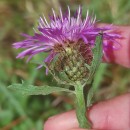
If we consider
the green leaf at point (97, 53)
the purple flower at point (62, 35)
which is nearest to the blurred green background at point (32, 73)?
the purple flower at point (62, 35)

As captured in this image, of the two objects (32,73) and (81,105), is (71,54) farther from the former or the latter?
(32,73)

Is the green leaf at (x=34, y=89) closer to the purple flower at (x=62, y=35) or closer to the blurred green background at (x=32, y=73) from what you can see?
the purple flower at (x=62, y=35)

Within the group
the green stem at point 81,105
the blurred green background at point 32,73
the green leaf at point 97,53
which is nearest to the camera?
the green leaf at point 97,53

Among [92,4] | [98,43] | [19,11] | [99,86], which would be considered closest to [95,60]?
[98,43]

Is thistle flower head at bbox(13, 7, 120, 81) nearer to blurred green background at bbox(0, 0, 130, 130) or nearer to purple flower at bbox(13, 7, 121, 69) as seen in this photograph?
purple flower at bbox(13, 7, 121, 69)

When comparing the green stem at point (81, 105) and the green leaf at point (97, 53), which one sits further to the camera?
the green stem at point (81, 105)

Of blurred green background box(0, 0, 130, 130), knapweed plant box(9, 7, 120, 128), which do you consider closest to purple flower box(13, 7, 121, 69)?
knapweed plant box(9, 7, 120, 128)
